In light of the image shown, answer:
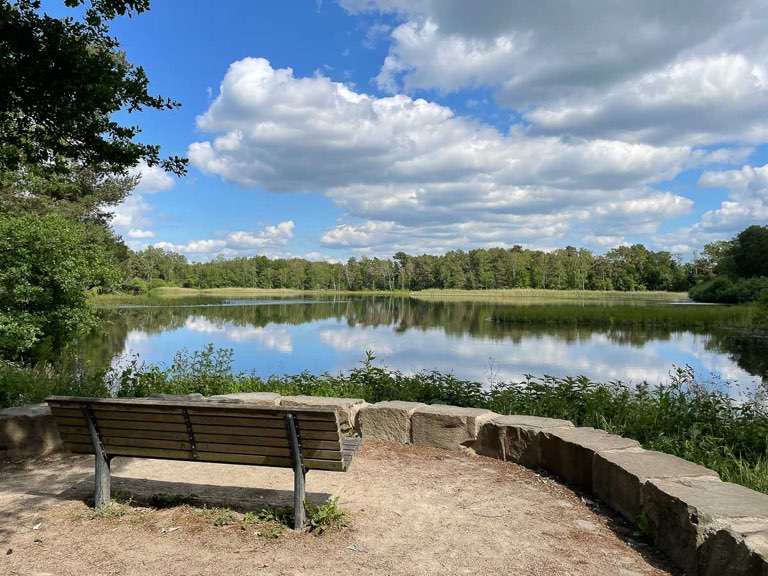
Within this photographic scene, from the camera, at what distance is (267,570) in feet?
9.45

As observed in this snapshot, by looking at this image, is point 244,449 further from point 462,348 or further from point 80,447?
point 462,348

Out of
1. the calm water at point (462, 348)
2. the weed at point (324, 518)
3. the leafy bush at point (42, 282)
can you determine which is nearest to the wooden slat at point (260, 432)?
the weed at point (324, 518)

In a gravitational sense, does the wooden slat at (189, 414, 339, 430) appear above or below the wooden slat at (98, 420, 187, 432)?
above

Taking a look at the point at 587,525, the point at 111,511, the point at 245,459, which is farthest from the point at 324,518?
the point at 587,525

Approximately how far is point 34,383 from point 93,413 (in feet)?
14.1

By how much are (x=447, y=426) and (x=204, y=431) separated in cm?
255

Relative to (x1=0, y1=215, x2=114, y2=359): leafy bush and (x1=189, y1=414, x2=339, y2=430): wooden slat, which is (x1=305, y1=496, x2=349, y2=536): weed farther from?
(x1=0, y1=215, x2=114, y2=359): leafy bush

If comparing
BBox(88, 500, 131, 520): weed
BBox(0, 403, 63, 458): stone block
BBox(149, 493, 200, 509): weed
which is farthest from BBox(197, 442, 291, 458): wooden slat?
BBox(0, 403, 63, 458): stone block

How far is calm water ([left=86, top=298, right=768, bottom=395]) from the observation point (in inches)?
568

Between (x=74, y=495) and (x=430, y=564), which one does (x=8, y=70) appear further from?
(x=430, y=564)

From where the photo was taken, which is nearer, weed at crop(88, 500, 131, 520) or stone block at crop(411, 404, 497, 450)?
weed at crop(88, 500, 131, 520)

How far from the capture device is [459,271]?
105 m

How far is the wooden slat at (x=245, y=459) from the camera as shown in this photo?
3395mm

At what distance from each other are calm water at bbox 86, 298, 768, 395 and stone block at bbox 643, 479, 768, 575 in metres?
8.14
